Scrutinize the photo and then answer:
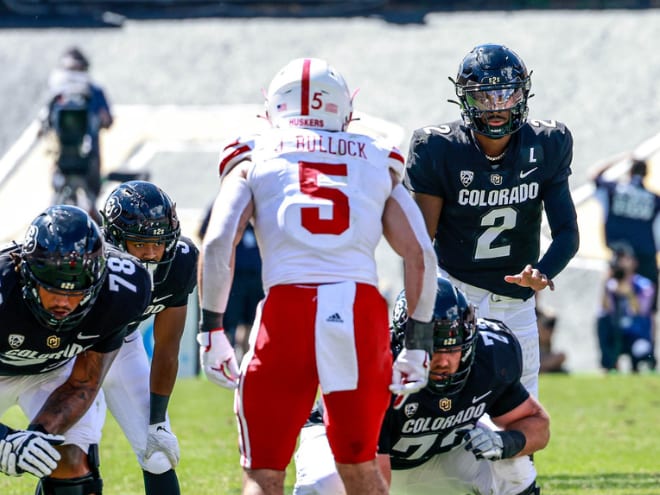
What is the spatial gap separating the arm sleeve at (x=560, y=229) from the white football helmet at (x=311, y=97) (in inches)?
59.4

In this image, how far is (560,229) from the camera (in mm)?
5863

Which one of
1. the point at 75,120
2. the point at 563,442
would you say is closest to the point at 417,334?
the point at 563,442

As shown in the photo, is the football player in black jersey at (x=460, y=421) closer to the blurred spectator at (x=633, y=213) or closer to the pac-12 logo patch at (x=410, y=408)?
the pac-12 logo patch at (x=410, y=408)

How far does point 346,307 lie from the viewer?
430 centimetres

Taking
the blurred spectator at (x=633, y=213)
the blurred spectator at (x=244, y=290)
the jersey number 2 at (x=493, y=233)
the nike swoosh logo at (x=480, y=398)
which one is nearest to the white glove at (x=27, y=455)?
the nike swoosh logo at (x=480, y=398)

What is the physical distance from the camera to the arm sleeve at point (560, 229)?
5707 mm

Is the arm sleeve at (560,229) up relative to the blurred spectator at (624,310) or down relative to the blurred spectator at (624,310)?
up

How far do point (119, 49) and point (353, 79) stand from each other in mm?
4131

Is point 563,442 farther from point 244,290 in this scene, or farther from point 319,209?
point 319,209

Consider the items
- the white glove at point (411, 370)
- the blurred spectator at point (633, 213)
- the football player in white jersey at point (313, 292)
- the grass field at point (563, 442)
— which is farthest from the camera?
the blurred spectator at point (633, 213)

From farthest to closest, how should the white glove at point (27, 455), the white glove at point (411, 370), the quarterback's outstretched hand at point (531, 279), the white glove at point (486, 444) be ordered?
1. the quarterback's outstretched hand at point (531, 279)
2. the white glove at point (486, 444)
3. the white glove at point (27, 455)
4. the white glove at point (411, 370)

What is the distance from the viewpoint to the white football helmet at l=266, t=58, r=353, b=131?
453 cm

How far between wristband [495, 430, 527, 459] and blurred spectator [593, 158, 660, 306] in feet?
25.3

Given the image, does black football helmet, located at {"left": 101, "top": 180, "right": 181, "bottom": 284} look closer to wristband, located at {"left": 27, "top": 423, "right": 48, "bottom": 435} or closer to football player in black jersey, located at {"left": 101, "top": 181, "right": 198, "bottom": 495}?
football player in black jersey, located at {"left": 101, "top": 181, "right": 198, "bottom": 495}
